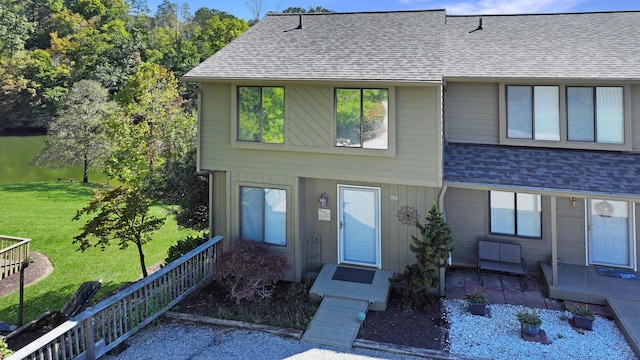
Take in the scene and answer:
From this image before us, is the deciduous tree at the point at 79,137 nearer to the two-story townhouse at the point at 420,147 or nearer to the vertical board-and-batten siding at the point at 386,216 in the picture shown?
the two-story townhouse at the point at 420,147

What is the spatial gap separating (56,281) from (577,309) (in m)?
15.6

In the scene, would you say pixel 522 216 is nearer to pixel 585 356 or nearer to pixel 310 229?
pixel 585 356

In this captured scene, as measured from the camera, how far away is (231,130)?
10023 millimetres

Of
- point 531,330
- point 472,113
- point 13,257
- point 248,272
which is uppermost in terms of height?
point 472,113

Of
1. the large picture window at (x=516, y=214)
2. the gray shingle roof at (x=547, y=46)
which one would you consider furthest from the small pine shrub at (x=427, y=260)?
the gray shingle roof at (x=547, y=46)

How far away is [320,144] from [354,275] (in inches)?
122

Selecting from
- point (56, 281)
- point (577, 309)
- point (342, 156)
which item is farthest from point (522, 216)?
point (56, 281)

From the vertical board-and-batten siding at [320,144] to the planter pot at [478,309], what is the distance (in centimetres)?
254

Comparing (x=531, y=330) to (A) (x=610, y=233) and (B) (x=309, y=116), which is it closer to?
(A) (x=610, y=233)

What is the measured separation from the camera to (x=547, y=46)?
1073cm

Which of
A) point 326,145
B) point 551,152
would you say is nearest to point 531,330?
point 551,152

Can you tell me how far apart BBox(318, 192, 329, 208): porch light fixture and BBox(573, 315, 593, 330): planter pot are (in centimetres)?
547

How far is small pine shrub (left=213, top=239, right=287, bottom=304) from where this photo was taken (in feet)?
29.1

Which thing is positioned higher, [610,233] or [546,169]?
[546,169]
